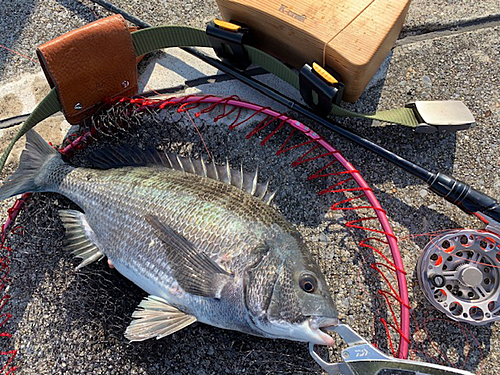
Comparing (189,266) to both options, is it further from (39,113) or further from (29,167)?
(39,113)

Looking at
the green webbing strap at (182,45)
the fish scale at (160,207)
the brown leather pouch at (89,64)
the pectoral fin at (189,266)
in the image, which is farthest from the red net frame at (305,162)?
the pectoral fin at (189,266)

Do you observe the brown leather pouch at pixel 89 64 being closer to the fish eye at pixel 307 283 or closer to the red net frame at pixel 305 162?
the red net frame at pixel 305 162

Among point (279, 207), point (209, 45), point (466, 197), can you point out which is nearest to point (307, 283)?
point (279, 207)

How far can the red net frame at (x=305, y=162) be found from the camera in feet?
8.04

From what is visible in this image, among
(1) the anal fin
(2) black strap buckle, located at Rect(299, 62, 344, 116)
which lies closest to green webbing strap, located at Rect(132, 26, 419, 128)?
(2) black strap buckle, located at Rect(299, 62, 344, 116)

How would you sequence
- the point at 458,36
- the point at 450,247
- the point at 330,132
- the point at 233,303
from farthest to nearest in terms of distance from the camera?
the point at 458,36 < the point at 330,132 < the point at 450,247 < the point at 233,303

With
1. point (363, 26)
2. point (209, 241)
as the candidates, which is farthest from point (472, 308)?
point (363, 26)

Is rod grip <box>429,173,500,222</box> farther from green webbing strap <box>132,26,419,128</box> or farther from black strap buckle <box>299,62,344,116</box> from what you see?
black strap buckle <box>299,62,344,116</box>

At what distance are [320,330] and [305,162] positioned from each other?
1.20 m

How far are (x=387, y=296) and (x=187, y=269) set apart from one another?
4.27 feet

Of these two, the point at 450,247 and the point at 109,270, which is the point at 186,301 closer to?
the point at 109,270

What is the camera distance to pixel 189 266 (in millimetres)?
2068

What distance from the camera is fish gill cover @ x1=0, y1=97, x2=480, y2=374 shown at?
240 cm

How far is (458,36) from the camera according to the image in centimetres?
305
